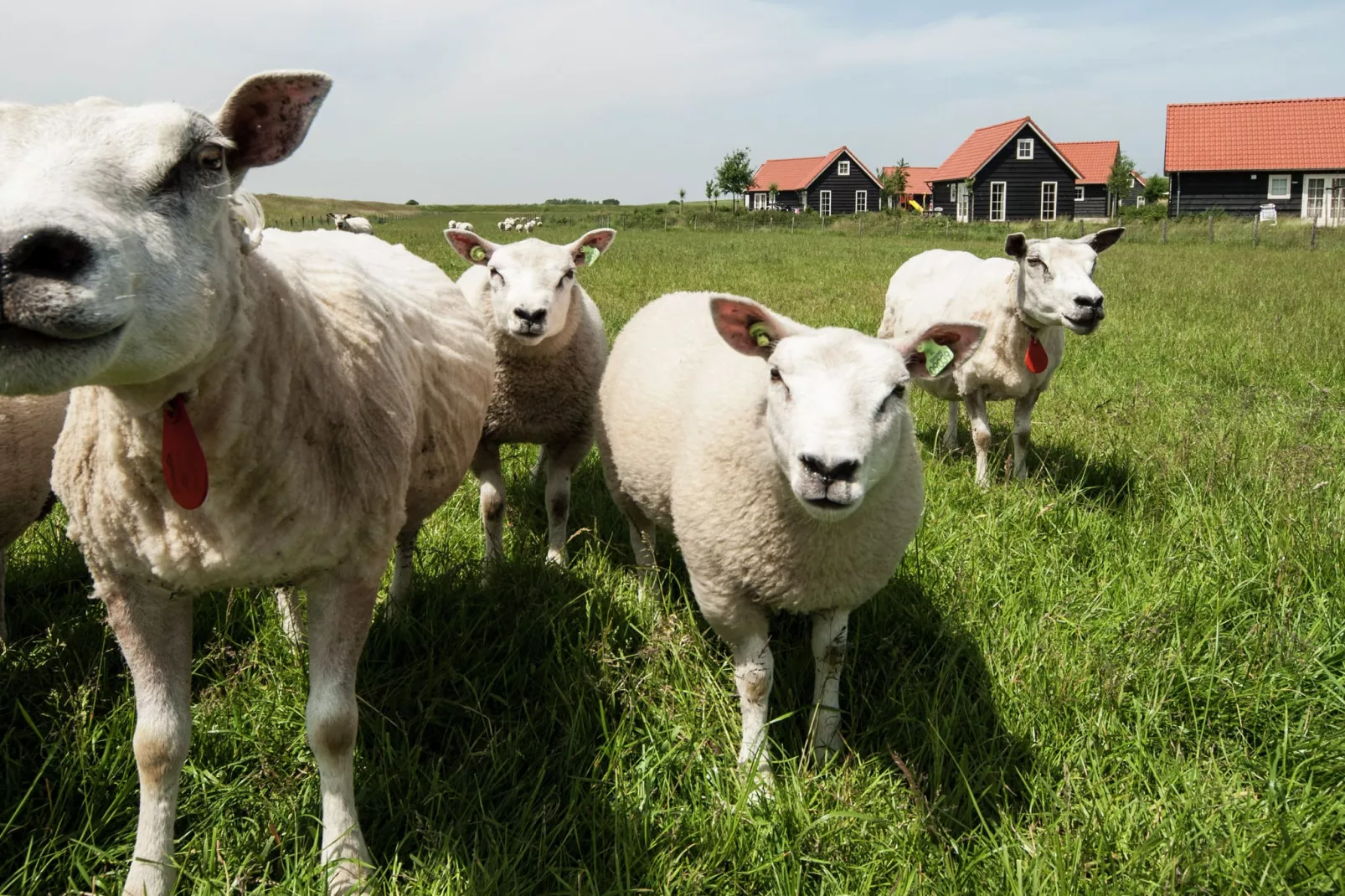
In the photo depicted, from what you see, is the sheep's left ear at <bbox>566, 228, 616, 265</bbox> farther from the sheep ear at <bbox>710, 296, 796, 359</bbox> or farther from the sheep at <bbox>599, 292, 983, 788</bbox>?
the sheep ear at <bbox>710, 296, 796, 359</bbox>

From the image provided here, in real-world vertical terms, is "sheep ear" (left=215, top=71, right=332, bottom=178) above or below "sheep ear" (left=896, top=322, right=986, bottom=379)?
above

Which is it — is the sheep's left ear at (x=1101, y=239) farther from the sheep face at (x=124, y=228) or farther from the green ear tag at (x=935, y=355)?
the sheep face at (x=124, y=228)

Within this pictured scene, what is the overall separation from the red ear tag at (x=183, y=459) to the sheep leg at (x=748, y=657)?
154 centimetres

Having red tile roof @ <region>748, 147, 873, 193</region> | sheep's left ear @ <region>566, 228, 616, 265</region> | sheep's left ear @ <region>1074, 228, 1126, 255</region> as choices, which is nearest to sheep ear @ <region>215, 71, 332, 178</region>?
sheep's left ear @ <region>566, 228, 616, 265</region>

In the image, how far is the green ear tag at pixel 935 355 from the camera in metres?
2.65

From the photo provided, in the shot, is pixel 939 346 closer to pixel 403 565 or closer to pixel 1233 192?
pixel 403 565

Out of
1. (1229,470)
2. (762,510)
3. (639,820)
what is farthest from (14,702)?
(1229,470)

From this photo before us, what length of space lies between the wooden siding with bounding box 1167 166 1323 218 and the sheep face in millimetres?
44114

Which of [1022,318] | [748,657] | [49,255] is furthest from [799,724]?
[1022,318]

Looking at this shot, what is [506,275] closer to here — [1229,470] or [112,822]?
[112,822]

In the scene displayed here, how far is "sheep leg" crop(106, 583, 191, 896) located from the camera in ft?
6.79

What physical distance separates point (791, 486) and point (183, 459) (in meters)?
1.48

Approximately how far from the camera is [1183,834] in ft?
6.88

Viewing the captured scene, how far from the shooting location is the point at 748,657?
278 cm
